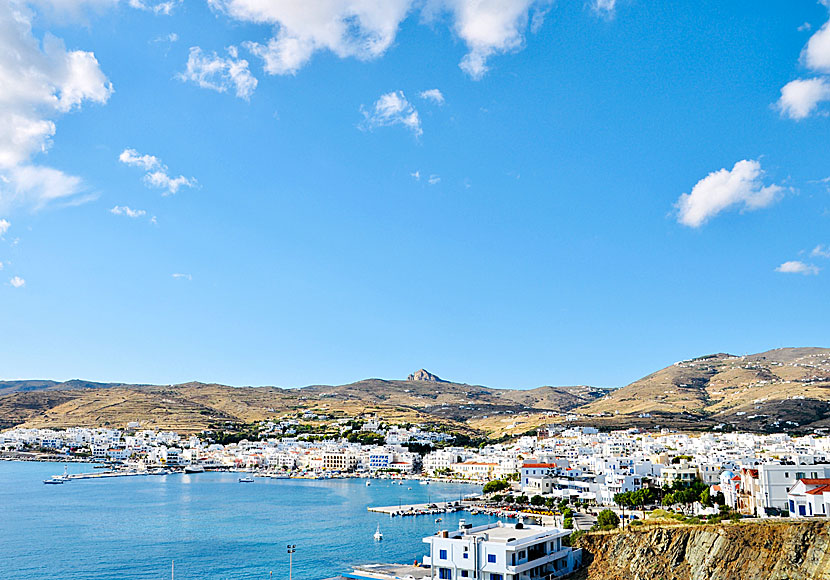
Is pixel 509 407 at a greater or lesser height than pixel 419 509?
greater

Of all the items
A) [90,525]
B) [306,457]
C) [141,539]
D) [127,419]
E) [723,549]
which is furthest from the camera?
[127,419]

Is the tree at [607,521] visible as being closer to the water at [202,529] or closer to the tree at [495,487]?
the water at [202,529]

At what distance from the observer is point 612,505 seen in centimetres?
5394

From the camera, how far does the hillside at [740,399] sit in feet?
398

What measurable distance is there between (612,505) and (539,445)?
40744mm

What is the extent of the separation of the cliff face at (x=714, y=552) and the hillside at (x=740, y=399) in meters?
93.1

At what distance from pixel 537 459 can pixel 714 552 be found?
44847 mm

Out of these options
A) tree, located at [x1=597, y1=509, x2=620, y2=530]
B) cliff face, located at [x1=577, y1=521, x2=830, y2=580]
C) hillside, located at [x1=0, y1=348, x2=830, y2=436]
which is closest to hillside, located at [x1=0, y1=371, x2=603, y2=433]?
hillside, located at [x1=0, y1=348, x2=830, y2=436]

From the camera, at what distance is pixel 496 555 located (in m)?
27.4

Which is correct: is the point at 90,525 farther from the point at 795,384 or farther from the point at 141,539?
the point at 795,384

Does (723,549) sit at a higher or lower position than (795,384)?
lower

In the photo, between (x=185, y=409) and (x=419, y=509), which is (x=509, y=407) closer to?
(x=185, y=409)

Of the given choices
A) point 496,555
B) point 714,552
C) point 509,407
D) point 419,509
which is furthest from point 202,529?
point 509,407

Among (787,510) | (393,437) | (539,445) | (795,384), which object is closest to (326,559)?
(787,510)
